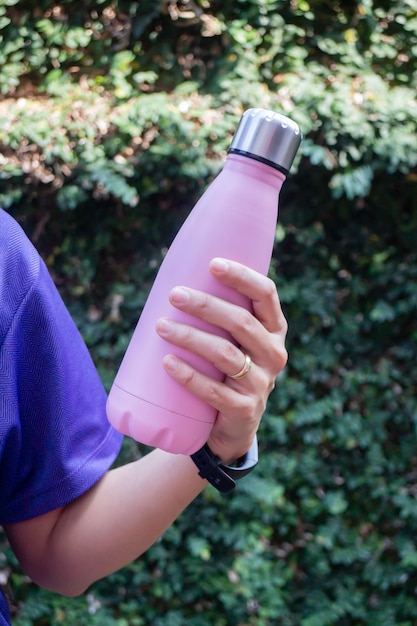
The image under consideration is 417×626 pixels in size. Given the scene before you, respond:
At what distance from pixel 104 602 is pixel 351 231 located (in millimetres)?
1481

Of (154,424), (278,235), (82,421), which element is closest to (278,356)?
(154,424)

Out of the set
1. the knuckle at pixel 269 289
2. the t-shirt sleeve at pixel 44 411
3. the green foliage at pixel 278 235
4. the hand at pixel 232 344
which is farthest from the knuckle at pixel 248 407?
the green foliage at pixel 278 235

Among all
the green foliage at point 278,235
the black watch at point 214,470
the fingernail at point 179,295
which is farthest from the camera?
the green foliage at point 278,235

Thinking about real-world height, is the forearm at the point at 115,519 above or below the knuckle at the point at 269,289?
below

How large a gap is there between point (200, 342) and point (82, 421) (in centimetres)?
28

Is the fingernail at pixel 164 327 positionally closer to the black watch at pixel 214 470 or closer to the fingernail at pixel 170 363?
the fingernail at pixel 170 363

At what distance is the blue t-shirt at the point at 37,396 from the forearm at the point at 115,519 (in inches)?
1.5

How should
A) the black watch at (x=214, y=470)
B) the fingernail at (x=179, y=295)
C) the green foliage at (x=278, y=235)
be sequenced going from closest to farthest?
the fingernail at (x=179, y=295)
the black watch at (x=214, y=470)
the green foliage at (x=278, y=235)

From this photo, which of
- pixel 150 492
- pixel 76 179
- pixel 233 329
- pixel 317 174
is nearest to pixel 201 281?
pixel 233 329

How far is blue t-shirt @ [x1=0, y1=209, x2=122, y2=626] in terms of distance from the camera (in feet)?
2.67

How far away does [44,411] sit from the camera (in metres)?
0.86

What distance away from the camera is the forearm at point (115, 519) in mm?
930

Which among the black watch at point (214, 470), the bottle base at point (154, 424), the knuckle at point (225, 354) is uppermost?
the knuckle at point (225, 354)

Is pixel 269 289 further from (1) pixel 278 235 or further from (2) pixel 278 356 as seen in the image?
(1) pixel 278 235
